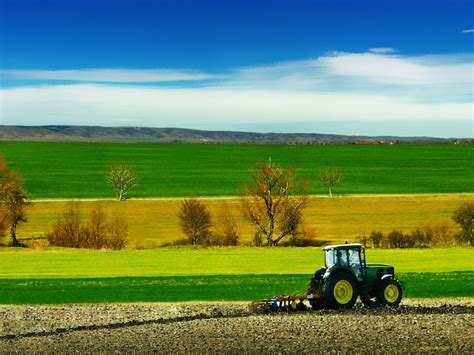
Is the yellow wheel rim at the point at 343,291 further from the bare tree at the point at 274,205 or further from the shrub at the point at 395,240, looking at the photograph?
the bare tree at the point at 274,205

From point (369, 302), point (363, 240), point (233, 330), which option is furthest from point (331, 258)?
point (363, 240)

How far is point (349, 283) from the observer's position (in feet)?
74.4

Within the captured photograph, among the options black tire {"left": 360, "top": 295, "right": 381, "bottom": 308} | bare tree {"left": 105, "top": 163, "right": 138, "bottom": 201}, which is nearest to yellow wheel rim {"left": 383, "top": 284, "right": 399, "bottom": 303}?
black tire {"left": 360, "top": 295, "right": 381, "bottom": 308}

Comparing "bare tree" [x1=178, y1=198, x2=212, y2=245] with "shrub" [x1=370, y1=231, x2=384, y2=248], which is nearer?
"shrub" [x1=370, y1=231, x2=384, y2=248]

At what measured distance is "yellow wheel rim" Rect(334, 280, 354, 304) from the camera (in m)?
22.6

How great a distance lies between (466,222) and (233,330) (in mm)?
45574

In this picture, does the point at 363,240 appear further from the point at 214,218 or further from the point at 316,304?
the point at 316,304

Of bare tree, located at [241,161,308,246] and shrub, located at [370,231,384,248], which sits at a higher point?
bare tree, located at [241,161,308,246]

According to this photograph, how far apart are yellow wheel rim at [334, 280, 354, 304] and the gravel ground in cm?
58

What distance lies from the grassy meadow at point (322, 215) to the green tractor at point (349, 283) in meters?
42.2

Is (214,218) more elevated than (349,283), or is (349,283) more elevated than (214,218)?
(349,283)

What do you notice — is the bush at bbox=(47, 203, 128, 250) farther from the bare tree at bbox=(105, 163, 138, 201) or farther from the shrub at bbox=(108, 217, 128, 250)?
the bare tree at bbox=(105, 163, 138, 201)

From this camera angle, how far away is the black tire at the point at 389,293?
23.3 meters

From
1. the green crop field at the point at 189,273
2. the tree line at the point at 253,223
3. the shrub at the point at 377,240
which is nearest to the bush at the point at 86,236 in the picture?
the tree line at the point at 253,223
